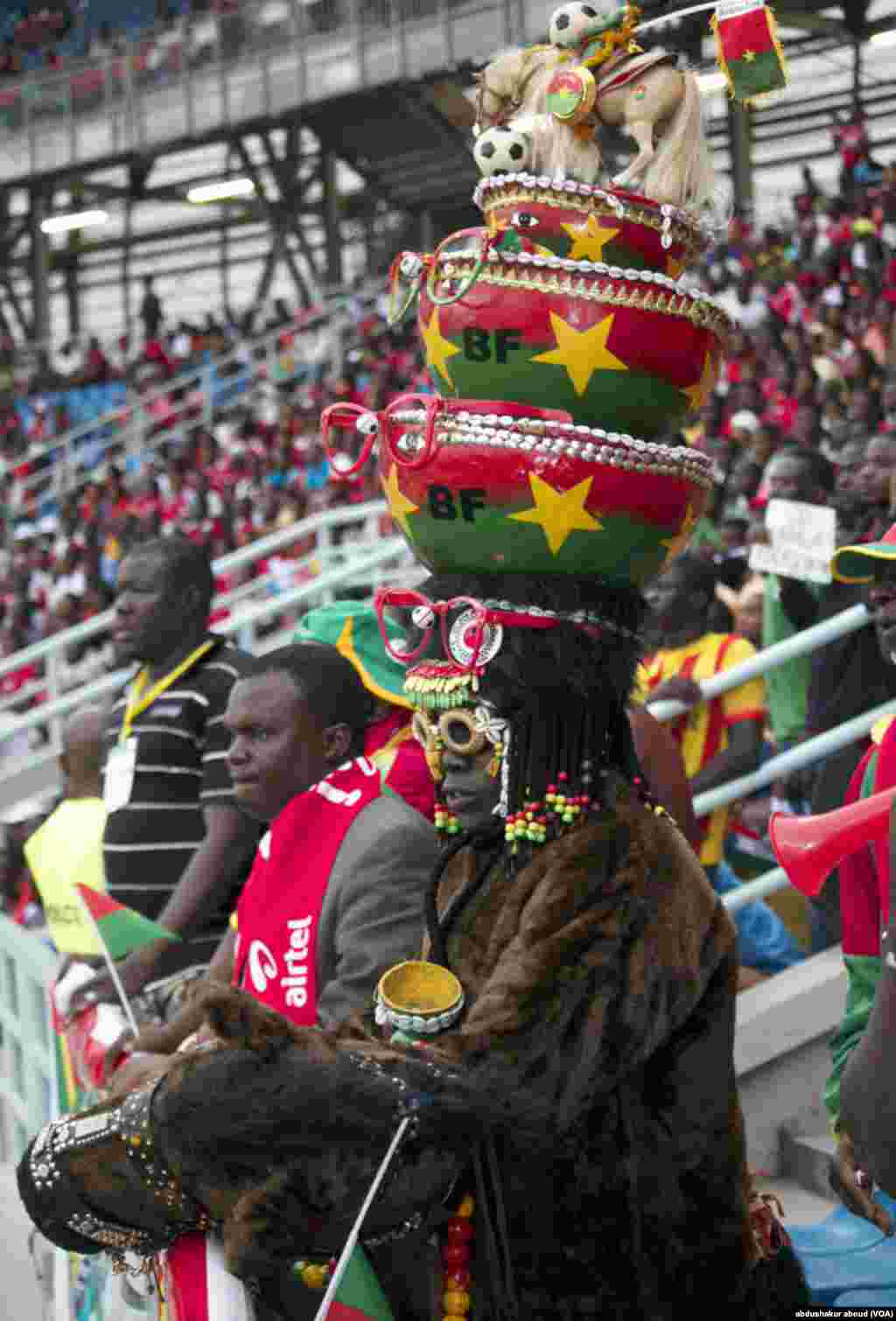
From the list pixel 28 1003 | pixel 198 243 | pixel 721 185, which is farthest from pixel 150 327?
pixel 721 185

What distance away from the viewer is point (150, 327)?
23922mm

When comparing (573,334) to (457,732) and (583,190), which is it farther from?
(457,732)

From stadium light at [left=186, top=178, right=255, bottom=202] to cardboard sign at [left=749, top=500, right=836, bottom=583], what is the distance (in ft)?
59.5

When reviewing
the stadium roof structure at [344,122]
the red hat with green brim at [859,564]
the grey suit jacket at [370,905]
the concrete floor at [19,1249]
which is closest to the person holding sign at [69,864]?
the concrete floor at [19,1249]

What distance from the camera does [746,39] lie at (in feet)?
8.47

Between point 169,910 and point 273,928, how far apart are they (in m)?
1.05

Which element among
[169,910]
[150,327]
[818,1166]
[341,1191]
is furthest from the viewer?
[150,327]

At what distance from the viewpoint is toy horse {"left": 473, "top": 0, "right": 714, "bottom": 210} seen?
104 inches

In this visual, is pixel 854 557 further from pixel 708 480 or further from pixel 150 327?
pixel 150 327

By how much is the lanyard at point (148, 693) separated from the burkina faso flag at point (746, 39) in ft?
6.68

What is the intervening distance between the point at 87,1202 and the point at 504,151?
1.48 meters

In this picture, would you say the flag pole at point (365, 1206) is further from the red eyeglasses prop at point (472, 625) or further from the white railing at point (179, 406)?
the white railing at point (179, 406)

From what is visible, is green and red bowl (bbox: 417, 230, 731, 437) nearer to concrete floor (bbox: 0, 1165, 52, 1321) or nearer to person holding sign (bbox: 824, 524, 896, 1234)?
person holding sign (bbox: 824, 524, 896, 1234)

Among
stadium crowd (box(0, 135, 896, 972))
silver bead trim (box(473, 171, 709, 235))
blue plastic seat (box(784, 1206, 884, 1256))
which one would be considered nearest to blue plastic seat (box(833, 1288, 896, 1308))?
blue plastic seat (box(784, 1206, 884, 1256))
